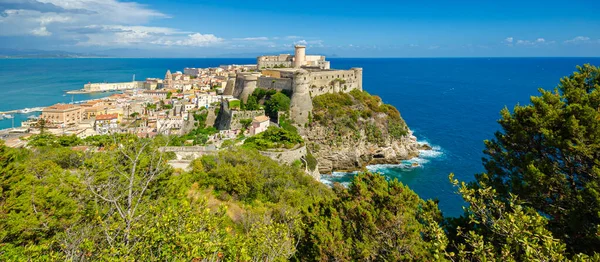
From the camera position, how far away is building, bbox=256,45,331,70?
51219 mm

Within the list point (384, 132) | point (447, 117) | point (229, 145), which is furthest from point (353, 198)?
point (447, 117)

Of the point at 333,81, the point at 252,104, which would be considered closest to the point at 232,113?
the point at 252,104

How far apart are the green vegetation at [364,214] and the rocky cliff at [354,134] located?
84.4 feet

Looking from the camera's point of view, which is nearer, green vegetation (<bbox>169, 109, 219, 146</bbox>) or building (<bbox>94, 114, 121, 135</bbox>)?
green vegetation (<bbox>169, 109, 219, 146</bbox>)

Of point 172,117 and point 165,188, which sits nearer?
point 165,188

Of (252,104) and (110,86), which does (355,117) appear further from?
(110,86)

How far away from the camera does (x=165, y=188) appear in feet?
40.8

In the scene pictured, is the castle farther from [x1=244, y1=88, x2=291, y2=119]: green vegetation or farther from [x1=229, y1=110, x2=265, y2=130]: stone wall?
[x1=229, y1=110, x2=265, y2=130]: stone wall

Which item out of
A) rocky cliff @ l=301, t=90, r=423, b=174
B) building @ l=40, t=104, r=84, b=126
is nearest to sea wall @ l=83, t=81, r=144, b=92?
building @ l=40, t=104, r=84, b=126

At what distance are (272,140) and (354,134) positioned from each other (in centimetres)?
1171

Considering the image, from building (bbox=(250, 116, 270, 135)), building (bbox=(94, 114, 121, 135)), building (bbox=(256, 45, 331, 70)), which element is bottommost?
building (bbox=(94, 114, 121, 135))

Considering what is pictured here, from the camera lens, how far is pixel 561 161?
935 cm

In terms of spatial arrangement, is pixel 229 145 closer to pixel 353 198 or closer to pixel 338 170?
pixel 338 170

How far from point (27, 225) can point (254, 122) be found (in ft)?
79.7
